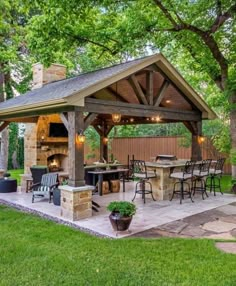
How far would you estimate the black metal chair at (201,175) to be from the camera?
9292 millimetres

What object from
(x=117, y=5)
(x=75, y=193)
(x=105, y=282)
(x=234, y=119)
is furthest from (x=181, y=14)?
(x=105, y=282)

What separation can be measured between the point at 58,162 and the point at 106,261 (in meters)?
7.66

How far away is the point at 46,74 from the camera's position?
11539 mm

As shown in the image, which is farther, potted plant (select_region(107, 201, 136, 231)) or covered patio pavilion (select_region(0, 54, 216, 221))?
covered patio pavilion (select_region(0, 54, 216, 221))

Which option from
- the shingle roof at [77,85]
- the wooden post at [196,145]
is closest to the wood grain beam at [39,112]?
the shingle roof at [77,85]

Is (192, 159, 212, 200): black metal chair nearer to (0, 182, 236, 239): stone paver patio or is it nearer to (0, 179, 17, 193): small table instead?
(0, 182, 236, 239): stone paver patio

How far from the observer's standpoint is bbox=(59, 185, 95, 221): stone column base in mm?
6844

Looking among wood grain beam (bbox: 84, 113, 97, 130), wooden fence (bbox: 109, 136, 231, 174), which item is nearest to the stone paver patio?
wood grain beam (bbox: 84, 113, 97, 130)

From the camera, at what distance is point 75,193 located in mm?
6867

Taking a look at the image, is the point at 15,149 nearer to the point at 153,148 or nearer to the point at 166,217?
the point at 153,148

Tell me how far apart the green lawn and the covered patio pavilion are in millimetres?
1374

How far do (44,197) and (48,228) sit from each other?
3.06m

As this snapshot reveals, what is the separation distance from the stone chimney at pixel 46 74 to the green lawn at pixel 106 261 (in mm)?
6881

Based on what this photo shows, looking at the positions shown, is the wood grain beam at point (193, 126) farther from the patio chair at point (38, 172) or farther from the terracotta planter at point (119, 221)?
the terracotta planter at point (119, 221)
